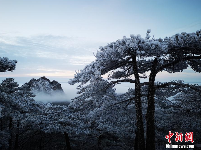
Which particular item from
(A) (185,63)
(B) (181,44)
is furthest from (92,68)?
(A) (185,63)

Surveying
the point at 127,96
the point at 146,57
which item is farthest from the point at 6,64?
the point at 127,96

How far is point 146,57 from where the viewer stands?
6340 millimetres

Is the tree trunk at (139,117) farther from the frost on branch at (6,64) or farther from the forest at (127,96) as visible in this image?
the frost on branch at (6,64)

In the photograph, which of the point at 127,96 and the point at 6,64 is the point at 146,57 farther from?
the point at 6,64

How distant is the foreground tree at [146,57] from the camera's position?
218 inches

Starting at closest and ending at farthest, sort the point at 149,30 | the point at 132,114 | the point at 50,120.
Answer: the point at 149,30, the point at 50,120, the point at 132,114

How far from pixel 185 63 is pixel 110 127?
261 inches

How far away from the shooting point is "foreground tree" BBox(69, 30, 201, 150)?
5.53 m

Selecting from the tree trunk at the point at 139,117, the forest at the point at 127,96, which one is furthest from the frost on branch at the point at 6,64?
the tree trunk at the point at 139,117

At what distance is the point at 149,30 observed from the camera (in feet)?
19.1

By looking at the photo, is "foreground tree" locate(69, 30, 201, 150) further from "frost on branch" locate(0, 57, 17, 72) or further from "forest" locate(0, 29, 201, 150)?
"frost on branch" locate(0, 57, 17, 72)

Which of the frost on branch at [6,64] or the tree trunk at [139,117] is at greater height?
the frost on branch at [6,64]

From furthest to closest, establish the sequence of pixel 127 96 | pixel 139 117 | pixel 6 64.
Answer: pixel 127 96 < pixel 139 117 < pixel 6 64

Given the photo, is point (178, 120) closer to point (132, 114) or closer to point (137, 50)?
point (132, 114)
